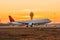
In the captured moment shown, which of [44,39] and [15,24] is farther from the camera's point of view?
[15,24]

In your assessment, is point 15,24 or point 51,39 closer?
point 51,39

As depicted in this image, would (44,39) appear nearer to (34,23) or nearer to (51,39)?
(51,39)

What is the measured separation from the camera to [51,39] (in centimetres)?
2550

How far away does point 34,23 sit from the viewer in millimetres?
80375

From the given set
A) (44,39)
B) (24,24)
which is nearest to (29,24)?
(24,24)

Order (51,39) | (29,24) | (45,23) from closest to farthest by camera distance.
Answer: (51,39), (29,24), (45,23)

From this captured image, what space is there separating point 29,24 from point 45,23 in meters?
8.35

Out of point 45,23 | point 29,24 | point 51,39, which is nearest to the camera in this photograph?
point 51,39

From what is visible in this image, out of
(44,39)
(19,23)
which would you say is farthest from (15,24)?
(44,39)

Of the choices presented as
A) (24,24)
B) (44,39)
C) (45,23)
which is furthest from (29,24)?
(44,39)

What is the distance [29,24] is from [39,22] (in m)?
5.86

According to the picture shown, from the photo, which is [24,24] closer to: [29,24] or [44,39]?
[29,24]

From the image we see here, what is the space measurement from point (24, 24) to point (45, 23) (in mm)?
9319

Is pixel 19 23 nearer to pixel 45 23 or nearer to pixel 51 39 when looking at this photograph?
pixel 45 23
